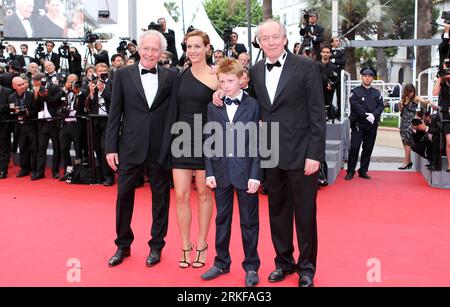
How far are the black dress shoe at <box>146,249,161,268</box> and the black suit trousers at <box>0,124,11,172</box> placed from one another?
614cm

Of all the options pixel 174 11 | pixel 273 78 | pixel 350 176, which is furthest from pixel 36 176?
pixel 174 11

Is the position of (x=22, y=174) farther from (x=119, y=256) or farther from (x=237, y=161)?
(x=237, y=161)

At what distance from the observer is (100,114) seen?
28.9 feet

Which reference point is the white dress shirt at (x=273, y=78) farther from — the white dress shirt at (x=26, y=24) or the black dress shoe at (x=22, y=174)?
the white dress shirt at (x=26, y=24)

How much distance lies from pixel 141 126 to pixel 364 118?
18.5 ft

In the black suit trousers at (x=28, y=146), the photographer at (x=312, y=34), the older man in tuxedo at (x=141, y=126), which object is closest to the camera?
the older man in tuxedo at (x=141, y=126)

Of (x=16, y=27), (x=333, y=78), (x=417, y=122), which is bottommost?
(x=417, y=122)

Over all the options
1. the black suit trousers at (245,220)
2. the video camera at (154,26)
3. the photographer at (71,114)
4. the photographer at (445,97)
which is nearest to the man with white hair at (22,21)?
the video camera at (154,26)

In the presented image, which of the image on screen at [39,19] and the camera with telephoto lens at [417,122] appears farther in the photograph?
the image on screen at [39,19]

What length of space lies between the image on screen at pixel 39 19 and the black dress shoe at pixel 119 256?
1313 centimetres

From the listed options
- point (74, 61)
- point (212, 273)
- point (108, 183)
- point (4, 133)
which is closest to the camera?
point (212, 273)

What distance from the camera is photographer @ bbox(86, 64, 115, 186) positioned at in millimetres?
8820

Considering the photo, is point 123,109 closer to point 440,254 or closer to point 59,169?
point 440,254

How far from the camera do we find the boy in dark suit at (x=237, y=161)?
4035mm
